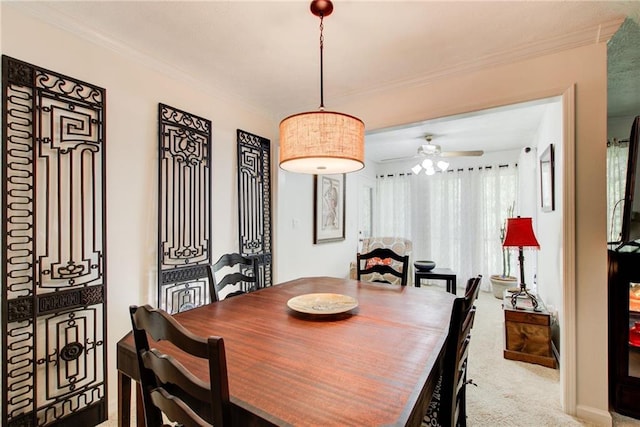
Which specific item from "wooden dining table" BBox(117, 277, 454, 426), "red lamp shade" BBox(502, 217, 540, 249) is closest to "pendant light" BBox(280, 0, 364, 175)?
"wooden dining table" BBox(117, 277, 454, 426)

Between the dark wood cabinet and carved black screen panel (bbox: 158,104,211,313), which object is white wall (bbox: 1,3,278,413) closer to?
carved black screen panel (bbox: 158,104,211,313)

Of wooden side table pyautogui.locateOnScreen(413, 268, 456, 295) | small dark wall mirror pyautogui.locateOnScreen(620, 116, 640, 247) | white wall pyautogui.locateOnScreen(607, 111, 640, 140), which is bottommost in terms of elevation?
wooden side table pyautogui.locateOnScreen(413, 268, 456, 295)

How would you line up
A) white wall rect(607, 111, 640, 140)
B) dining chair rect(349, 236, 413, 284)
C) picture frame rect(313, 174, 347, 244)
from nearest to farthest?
white wall rect(607, 111, 640, 140)
picture frame rect(313, 174, 347, 244)
dining chair rect(349, 236, 413, 284)

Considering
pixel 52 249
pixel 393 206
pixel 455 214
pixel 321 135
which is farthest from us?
pixel 393 206

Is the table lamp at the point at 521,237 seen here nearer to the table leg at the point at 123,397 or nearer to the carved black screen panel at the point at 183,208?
the carved black screen panel at the point at 183,208

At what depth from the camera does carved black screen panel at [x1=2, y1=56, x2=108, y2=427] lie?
63.6 inches

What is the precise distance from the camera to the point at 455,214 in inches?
213

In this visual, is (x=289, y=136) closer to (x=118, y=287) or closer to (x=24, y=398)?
(x=118, y=287)

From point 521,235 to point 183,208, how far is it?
10.2 feet

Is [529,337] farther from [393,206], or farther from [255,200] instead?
[393,206]

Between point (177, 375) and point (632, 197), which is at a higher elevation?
point (632, 197)

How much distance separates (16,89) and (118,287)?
131cm

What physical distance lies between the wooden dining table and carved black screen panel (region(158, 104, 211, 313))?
85 centimetres

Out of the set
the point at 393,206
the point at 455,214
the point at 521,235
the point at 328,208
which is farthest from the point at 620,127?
the point at 328,208
